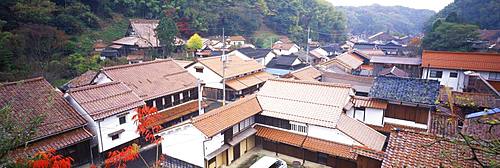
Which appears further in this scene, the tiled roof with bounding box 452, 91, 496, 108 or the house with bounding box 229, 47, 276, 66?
the house with bounding box 229, 47, 276, 66

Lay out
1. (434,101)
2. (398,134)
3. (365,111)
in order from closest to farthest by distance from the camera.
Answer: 1. (398,134)
2. (434,101)
3. (365,111)

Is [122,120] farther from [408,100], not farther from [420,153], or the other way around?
[408,100]

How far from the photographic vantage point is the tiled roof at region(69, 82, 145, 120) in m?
17.5

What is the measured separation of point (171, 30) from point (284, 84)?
94.5 ft

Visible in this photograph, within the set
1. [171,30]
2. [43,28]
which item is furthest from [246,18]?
[43,28]

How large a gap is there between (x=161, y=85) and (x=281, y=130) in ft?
37.3

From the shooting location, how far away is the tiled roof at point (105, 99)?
57.4ft

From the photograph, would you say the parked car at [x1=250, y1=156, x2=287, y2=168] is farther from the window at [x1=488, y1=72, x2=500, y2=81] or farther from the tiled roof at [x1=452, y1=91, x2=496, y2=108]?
the window at [x1=488, y1=72, x2=500, y2=81]

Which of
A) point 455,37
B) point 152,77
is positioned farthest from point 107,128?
point 455,37

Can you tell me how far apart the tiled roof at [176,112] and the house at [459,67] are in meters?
26.2

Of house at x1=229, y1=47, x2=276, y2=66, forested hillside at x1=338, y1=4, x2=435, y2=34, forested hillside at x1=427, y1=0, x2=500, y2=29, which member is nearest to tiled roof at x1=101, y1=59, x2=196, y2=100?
house at x1=229, y1=47, x2=276, y2=66

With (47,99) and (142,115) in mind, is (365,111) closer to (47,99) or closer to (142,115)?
(142,115)

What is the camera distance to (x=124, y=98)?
19.6 m

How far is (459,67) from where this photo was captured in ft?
98.5
